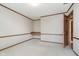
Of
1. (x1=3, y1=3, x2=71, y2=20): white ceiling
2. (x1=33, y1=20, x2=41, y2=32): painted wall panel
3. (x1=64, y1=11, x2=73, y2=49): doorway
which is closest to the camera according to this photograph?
(x1=3, y1=3, x2=71, y2=20): white ceiling

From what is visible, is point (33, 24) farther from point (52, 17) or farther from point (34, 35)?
point (52, 17)

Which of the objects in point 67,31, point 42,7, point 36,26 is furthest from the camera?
point 36,26

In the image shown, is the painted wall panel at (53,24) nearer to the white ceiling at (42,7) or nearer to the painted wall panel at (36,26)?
the white ceiling at (42,7)

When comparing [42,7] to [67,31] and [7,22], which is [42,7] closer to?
[7,22]

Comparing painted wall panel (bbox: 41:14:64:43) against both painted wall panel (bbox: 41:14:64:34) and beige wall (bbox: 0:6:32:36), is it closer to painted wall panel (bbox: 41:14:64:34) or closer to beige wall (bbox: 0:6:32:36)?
painted wall panel (bbox: 41:14:64:34)

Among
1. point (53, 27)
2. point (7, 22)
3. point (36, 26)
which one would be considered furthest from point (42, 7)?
point (36, 26)

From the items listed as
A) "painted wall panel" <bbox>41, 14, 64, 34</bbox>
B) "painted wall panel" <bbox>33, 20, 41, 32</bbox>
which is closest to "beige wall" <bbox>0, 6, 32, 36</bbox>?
"painted wall panel" <bbox>41, 14, 64, 34</bbox>

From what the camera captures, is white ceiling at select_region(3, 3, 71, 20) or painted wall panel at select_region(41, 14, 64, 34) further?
painted wall panel at select_region(41, 14, 64, 34)

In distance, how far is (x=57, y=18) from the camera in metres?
7.17

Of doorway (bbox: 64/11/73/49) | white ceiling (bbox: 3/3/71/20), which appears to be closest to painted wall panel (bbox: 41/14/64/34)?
doorway (bbox: 64/11/73/49)

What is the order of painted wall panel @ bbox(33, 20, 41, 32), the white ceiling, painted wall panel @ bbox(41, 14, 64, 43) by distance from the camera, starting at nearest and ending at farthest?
the white ceiling
painted wall panel @ bbox(41, 14, 64, 43)
painted wall panel @ bbox(33, 20, 41, 32)

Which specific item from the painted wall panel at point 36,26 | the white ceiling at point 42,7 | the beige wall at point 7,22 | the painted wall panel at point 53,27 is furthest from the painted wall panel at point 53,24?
the beige wall at point 7,22

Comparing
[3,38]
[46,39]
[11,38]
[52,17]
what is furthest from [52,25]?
[3,38]

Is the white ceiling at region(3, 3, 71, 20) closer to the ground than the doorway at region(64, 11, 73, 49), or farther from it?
farther from it
